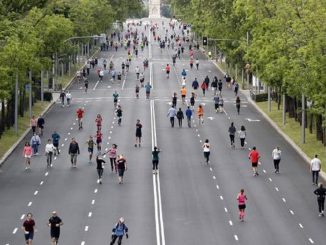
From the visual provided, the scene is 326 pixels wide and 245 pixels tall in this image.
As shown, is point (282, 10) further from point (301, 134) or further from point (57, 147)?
point (57, 147)

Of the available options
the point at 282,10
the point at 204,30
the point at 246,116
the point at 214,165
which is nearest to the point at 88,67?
the point at 204,30

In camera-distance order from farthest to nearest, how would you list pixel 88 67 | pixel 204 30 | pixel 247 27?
pixel 204 30 < pixel 88 67 < pixel 247 27

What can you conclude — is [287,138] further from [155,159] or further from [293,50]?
[155,159]

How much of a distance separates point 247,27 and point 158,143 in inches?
906

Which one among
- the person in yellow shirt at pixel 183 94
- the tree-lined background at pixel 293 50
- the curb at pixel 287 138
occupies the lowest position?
the curb at pixel 287 138

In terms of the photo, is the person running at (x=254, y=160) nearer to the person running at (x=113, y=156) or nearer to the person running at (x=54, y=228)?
the person running at (x=113, y=156)

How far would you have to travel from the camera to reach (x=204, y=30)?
11956 centimetres

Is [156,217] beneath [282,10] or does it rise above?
beneath

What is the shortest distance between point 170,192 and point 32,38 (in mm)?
25108

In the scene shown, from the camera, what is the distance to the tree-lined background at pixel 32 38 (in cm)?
5725

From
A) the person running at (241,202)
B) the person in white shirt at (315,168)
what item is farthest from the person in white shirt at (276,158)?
the person running at (241,202)

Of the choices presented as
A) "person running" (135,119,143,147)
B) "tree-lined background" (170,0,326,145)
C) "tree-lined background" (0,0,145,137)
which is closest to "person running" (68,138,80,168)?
"tree-lined background" (0,0,145,137)

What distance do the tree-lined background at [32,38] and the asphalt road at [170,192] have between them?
3344 millimetres

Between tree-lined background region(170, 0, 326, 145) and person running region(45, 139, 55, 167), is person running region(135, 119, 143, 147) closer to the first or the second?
person running region(45, 139, 55, 167)
